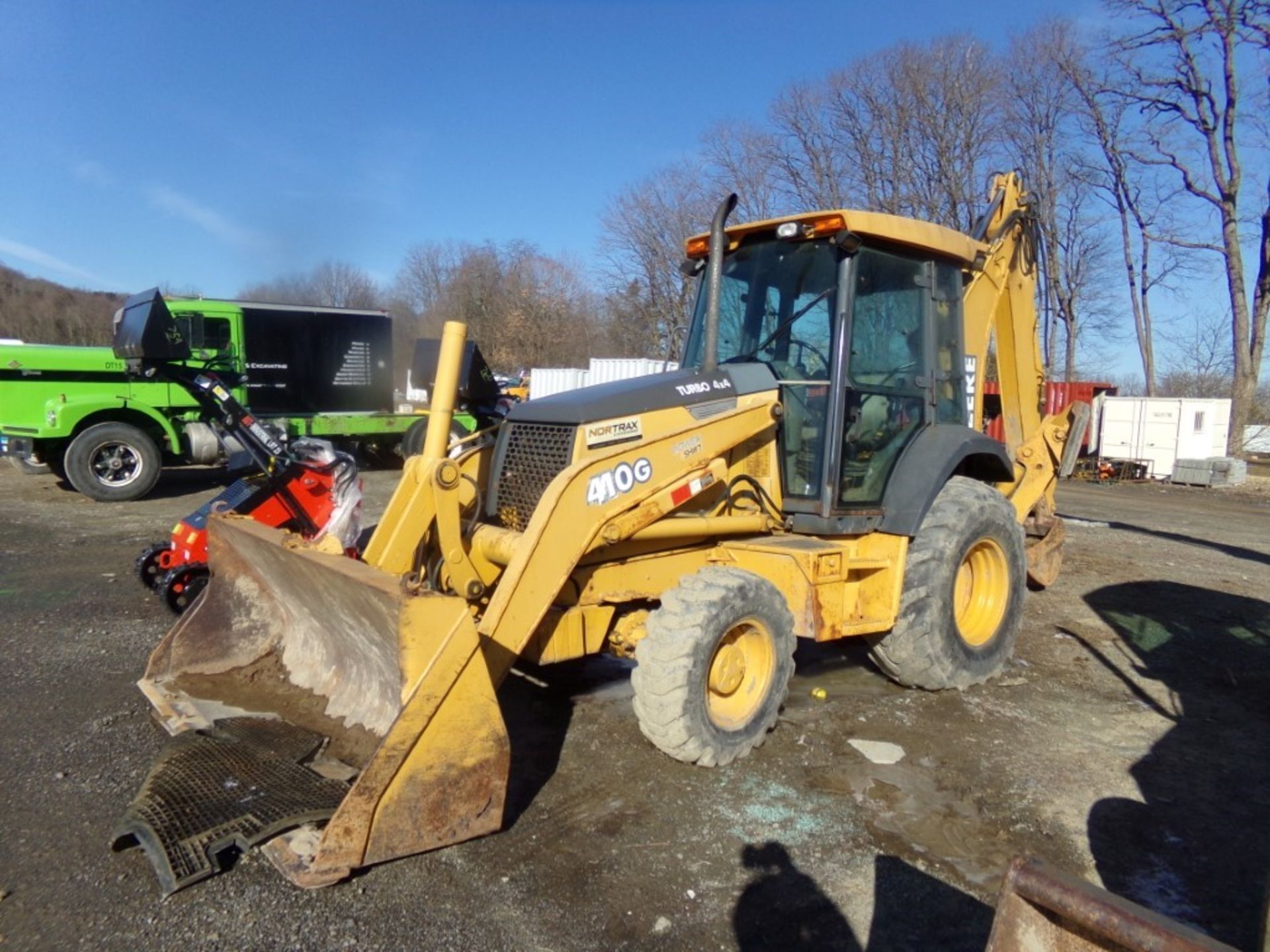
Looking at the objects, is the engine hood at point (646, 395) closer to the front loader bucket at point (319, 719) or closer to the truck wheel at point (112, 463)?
the front loader bucket at point (319, 719)

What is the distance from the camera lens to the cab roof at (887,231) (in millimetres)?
4617

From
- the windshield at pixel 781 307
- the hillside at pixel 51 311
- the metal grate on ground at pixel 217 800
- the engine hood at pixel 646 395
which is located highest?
the hillside at pixel 51 311

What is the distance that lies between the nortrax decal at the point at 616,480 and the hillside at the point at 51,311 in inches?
1411

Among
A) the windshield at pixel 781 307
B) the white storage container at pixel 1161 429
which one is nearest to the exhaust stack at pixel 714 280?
the windshield at pixel 781 307

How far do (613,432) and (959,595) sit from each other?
8.91 ft

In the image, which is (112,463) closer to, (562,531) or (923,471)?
(562,531)

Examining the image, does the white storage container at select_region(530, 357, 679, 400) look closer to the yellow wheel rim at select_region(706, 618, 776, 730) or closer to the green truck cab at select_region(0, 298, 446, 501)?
the green truck cab at select_region(0, 298, 446, 501)

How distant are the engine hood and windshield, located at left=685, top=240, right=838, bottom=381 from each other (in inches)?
9.1

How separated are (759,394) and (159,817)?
3172 mm

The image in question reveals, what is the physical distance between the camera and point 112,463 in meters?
12.0

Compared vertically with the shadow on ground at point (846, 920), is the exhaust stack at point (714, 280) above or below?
above

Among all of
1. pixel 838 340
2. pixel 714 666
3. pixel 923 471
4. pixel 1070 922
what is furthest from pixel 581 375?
pixel 1070 922

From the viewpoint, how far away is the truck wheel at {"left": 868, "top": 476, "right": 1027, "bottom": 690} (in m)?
4.91

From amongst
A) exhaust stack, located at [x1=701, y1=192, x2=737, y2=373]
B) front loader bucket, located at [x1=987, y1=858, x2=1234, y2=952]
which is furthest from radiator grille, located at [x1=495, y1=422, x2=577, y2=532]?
front loader bucket, located at [x1=987, y1=858, x2=1234, y2=952]
